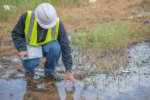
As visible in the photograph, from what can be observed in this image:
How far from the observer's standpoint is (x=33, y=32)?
281 centimetres

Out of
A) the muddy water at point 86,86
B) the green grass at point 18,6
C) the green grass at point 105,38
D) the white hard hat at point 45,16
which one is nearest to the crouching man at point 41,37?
the white hard hat at point 45,16

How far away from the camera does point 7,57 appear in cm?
401

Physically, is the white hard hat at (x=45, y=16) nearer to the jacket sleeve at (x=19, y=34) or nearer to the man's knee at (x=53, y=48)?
the jacket sleeve at (x=19, y=34)

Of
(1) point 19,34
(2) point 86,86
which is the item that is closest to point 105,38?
(2) point 86,86

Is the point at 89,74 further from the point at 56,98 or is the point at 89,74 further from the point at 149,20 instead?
the point at 149,20

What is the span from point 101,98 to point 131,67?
976mm

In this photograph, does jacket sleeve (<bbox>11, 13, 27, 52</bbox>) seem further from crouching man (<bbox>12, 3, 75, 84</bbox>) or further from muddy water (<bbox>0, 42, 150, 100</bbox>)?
muddy water (<bbox>0, 42, 150, 100</bbox>)

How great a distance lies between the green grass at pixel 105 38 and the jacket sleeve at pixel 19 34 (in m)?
1.63

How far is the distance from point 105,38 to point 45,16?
6.58 feet

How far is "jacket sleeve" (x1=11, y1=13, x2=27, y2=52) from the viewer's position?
8.97 feet

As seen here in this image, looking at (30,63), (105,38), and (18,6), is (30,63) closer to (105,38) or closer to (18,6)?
(105,38)

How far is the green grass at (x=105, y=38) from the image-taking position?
167 inches

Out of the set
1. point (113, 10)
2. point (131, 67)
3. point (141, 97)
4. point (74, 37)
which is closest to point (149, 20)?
point (113, 10)

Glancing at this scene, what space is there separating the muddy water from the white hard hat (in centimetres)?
83
